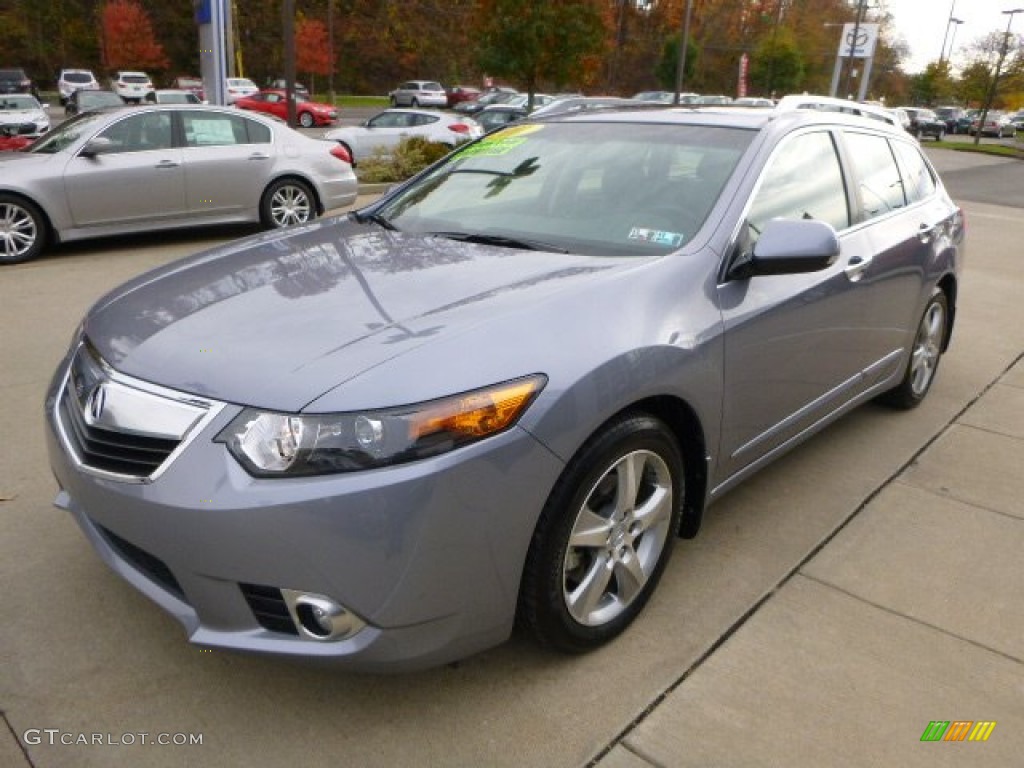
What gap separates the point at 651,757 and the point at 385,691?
0.74 m

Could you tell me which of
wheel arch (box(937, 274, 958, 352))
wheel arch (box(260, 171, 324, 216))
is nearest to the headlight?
wheel arch (box(937, 274, 958, 352))

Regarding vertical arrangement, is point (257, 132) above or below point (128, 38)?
below

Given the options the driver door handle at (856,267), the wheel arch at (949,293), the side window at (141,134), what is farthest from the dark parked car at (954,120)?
the driver door handle at (856,267)

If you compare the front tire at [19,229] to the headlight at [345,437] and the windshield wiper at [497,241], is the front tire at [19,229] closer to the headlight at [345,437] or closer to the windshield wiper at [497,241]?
the windshield wiper at [497,241]

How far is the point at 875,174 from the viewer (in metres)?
3.92

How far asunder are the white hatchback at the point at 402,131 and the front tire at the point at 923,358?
12.7m

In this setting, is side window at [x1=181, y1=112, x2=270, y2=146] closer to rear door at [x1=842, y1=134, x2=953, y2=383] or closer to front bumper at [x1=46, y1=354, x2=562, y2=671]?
rear door at [x1=842, y1=134, x2=953, y2=383]

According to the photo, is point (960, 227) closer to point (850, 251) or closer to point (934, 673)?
point (850, 251)

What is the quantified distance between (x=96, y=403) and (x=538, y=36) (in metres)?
22.3

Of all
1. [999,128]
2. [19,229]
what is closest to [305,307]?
[19,229]

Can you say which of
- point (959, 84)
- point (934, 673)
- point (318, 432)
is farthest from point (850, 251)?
point (959, 84)

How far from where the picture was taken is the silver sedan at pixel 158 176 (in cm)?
747

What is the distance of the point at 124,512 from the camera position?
207 centimetres

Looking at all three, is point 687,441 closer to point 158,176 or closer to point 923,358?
point 923,358
